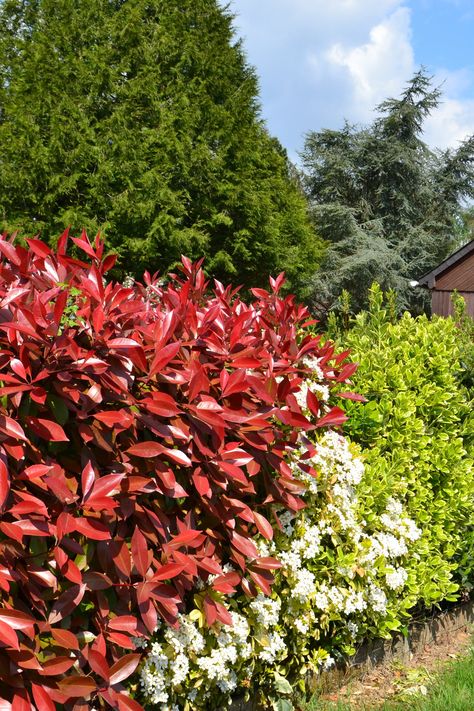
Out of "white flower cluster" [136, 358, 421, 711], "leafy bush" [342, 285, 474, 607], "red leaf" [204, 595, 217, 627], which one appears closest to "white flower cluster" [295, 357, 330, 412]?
"white flower cluster" [136, 358, 421, 711]

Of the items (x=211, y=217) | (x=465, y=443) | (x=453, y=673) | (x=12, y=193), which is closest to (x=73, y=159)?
(x=12, y=193)

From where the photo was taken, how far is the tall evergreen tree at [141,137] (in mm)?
14031

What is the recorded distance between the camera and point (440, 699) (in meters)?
2.86

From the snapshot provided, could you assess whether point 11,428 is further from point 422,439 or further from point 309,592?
point 422,439

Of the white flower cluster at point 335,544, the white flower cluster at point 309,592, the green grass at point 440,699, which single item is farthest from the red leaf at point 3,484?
the green grass at point 440,699

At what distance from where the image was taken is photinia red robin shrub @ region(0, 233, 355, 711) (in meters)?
1.70

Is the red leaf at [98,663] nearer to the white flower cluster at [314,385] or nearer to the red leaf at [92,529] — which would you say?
the red leaf at [92,529]

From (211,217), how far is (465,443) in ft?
40.7

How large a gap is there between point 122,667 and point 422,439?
2233mm

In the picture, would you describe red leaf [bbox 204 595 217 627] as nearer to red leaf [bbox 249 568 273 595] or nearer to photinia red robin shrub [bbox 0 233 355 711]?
photinia red robin shrub [bbox 0 233 355 711]

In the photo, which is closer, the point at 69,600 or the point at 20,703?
the point at 20,703

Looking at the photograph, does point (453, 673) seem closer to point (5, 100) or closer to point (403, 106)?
point (5, 100)

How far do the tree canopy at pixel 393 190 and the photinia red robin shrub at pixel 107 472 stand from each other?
25.7m

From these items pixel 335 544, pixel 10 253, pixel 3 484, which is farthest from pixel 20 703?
pixel 335 544
